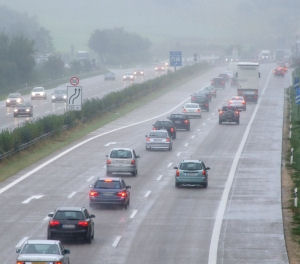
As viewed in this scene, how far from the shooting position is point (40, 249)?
83.6 ft

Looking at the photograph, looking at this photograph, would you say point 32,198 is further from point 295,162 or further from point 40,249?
point 295,162

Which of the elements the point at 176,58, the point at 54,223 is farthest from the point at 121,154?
the point at 176,58

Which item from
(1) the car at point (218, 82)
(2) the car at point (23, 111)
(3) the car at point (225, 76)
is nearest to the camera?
(2) the car at point (23, 111)

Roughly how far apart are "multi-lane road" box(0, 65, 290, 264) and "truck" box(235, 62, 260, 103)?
39724 millimetres

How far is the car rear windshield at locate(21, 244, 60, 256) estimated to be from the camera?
2533 cm

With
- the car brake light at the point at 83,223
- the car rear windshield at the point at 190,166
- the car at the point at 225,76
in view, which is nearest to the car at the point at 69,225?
the car brake light at the point at 83,223

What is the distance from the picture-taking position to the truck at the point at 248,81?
385ft

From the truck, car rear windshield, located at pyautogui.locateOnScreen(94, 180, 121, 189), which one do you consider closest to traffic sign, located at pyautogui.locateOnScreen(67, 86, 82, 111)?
car rear windshield, located at pyautogui.locateOnScreen(94, 180, 121, 189)

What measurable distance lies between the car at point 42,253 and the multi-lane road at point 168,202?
322 centimetres

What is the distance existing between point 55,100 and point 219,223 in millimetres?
72014

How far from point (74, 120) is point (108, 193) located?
37.9 metres

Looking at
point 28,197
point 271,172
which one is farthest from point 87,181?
point 271,172

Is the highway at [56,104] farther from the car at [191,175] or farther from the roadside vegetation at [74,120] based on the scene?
the car at [191,175]

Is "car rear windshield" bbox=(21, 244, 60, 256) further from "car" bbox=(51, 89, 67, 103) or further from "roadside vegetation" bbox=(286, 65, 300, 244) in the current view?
"car" bbox=(51, 89, 67, 103)
